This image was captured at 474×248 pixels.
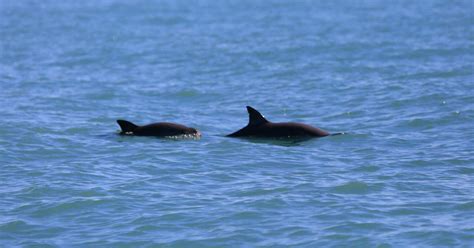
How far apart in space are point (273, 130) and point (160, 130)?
87.8 inches

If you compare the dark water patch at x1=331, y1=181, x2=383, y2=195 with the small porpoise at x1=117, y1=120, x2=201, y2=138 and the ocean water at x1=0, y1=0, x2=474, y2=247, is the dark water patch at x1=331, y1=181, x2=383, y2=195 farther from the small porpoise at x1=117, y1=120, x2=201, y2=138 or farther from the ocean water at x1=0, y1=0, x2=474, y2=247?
the small porpoise at x1=117, y1=120, x2=201, y2=138

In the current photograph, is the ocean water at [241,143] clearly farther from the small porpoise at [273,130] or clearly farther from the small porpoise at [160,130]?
the small porpoise at [273,130]

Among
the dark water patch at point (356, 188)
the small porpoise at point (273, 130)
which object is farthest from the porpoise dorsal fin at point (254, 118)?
the dark water patch at point (356, 188)

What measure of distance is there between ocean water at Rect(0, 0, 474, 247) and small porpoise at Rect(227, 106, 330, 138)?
40 cm

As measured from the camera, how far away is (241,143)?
16734 millimetres

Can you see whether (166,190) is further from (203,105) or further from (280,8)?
(280,8)

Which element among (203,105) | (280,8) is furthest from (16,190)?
(280,8)

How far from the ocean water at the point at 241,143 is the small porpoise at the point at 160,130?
0.25 metres

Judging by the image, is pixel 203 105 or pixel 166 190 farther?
pixel 203 105

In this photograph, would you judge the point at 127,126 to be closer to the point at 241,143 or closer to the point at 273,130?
the point at 241,143

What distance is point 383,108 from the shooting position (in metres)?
20.6

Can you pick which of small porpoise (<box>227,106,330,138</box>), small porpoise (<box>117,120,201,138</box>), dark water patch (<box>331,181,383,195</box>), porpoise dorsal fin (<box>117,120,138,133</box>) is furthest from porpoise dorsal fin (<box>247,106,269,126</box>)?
dark water patch (<box>331,181,383,195</box>)

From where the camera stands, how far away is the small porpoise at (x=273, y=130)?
17.1 metres

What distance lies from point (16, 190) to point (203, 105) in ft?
29.4
